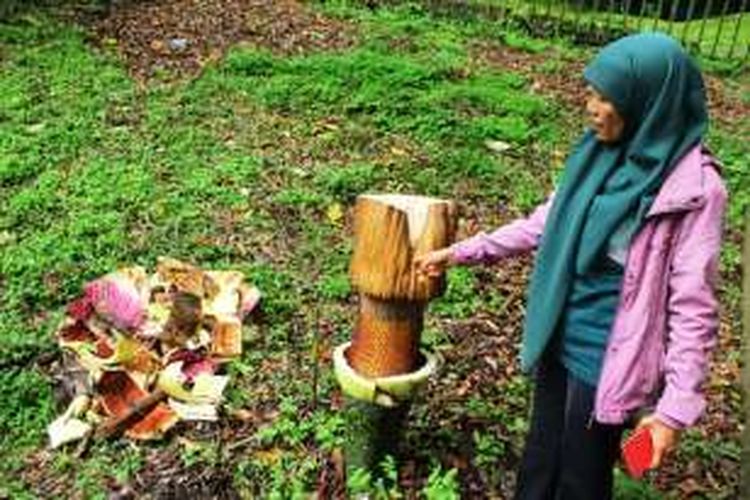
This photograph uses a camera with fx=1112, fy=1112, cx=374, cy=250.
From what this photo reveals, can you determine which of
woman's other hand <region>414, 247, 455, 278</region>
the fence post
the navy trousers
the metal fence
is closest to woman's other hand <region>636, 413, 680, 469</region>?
the navy trousers

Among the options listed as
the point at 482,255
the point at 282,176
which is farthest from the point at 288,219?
the point at 482,255

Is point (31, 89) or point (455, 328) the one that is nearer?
point (455, 328)

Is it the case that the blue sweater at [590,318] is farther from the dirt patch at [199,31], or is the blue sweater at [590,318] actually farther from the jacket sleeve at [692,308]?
the dirt patch at [199,31]

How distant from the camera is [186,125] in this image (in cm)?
763

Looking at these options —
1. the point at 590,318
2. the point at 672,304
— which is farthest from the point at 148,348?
the point at 672,304

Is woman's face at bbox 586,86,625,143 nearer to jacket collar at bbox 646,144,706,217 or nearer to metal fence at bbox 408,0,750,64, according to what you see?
jacket collar at bbox 646,144,706,217

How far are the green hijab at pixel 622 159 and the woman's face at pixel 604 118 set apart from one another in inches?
0.8

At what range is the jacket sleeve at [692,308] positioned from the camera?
3010 millimetres

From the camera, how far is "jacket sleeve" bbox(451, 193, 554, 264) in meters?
3.60

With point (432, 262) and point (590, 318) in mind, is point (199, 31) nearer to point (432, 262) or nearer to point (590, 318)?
point (432, 262)

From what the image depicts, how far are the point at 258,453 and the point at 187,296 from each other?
90 cm

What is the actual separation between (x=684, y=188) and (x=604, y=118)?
0.97ft

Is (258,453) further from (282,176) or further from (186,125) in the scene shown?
(186,125)

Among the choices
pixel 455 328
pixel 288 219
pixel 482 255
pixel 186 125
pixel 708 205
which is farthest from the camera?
pixel 186 125
